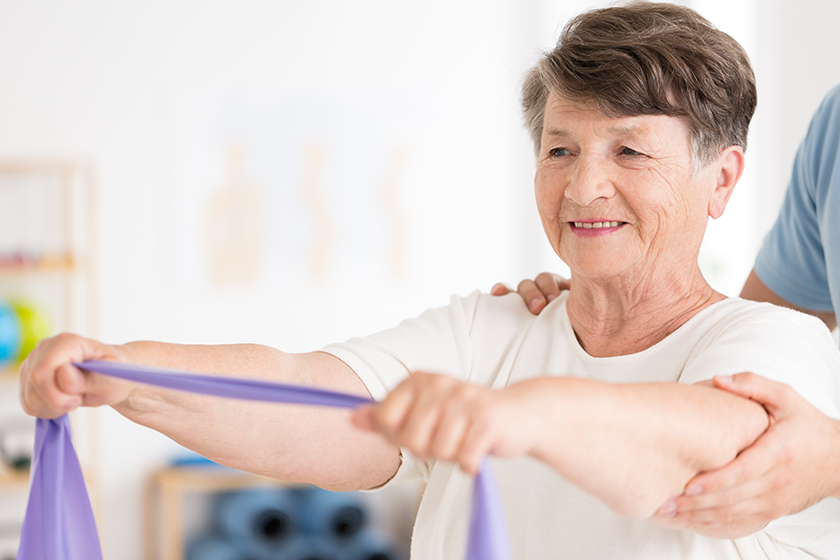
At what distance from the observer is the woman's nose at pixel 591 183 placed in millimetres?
1162

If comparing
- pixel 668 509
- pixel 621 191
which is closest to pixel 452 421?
pixel 668 509

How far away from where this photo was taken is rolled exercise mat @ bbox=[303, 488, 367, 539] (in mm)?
3764

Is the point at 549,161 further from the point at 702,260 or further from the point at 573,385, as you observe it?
the point at 702,260

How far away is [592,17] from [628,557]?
80 cm

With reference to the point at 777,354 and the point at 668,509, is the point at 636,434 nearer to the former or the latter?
the point at 668,509

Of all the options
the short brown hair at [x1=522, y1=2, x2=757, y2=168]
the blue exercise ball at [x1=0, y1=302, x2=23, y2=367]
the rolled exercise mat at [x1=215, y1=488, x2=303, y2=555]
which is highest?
the short brown hair at [x1=522, y1=2, x2=757, y2=168]

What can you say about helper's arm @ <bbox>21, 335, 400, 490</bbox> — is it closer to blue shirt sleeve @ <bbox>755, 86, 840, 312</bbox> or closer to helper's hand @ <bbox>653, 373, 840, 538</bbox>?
helper's hand @ <bbox>653, 373, 840, 538</bbox>

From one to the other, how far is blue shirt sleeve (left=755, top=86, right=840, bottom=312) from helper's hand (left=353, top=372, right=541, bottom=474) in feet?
3.39

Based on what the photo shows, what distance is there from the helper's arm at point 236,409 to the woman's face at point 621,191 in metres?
0.42

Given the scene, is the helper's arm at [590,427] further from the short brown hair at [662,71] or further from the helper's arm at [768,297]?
the helper's arm at [768,297]

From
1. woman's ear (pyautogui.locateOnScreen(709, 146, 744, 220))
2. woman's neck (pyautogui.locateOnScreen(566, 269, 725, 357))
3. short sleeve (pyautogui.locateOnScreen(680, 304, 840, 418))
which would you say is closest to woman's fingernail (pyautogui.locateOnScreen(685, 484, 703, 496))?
short sleeve (pyautogui.locateOnScreen(680, 304, 840, 418))

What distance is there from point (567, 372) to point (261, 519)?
2.81m

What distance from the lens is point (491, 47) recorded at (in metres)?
4.32

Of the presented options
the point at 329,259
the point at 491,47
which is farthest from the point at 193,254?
the point at 491,47
